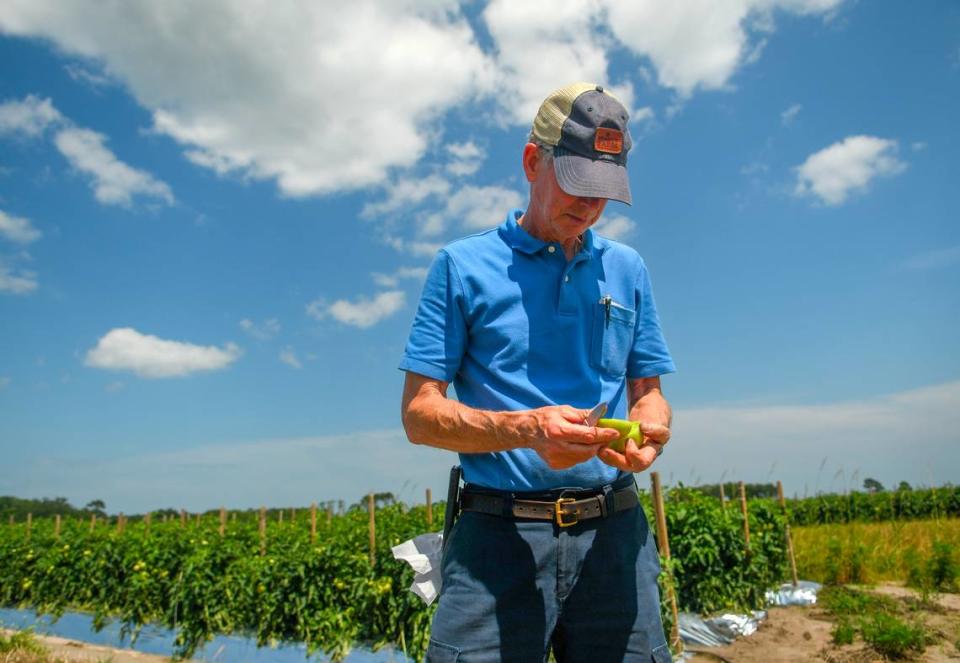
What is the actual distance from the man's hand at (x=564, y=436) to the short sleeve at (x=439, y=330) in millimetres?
330

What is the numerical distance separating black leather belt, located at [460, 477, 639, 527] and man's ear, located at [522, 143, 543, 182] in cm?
71

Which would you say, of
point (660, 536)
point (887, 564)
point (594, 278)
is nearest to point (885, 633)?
point (660, 536)

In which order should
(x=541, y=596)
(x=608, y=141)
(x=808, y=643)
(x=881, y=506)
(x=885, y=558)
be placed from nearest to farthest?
(x=541, y=596), (x=608, y=141), (x=808, y=643), (x=885, y=558), (x=881, y=506)

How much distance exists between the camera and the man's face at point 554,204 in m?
1.64

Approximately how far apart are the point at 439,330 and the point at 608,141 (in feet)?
1.81

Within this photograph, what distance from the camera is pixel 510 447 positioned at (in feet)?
4.67

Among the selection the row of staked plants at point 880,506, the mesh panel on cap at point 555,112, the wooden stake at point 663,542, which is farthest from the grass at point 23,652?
the row of staked plants at point 880,506

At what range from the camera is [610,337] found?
172cm

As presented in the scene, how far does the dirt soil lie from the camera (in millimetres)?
5621

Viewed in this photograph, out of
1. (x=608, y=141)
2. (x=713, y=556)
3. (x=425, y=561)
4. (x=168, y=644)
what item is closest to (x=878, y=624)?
(x=713, y=556)

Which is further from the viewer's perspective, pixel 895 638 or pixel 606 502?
pixel 895 638

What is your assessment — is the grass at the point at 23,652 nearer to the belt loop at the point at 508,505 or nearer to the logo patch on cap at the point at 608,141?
the belt loop at the point at 508,505

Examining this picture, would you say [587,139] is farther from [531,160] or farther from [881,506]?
[881,506]

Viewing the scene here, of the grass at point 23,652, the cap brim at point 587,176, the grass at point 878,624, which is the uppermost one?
the cap brim at point 587,176
